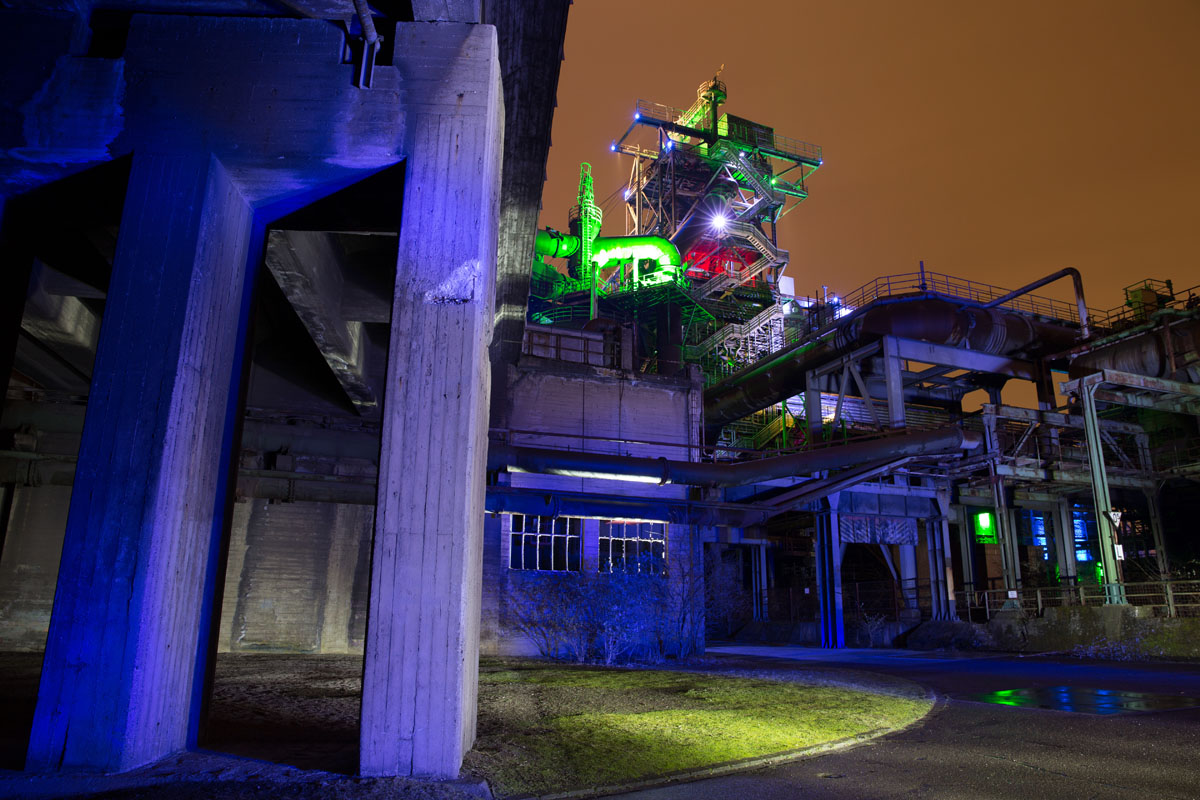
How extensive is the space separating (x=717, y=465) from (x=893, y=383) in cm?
825

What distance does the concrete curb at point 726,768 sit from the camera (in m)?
4.53

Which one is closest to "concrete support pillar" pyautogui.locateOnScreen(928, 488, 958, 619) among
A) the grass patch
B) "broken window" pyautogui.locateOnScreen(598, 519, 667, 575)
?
"broken window" pyautogui.locateOnScreen(598, 519, 667, 575)

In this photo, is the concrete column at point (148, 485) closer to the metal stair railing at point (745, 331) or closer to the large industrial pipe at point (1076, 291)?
the large industrial pipe at point (1076, 291)

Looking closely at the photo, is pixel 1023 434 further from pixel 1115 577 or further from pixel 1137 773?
pixel 1137 773

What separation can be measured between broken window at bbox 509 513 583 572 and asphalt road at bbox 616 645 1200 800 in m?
11.2

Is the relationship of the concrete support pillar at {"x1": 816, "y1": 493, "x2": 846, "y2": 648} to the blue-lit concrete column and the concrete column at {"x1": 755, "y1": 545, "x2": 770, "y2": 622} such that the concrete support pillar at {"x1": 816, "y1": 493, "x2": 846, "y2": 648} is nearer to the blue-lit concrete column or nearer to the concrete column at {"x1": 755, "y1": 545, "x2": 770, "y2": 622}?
the concrete column at {"x1": 755, "y1": 545, "x2": 770, "y2": 622}

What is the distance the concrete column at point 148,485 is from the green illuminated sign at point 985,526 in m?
28.5

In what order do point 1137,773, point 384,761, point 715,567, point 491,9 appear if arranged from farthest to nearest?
point 715,567
point 491,9
point 1137,773
point 384,761

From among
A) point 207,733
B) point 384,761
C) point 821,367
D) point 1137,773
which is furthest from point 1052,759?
point 821,367

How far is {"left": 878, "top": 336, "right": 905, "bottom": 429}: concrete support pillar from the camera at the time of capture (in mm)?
22031

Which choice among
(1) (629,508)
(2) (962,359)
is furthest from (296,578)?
(2) (962,359)

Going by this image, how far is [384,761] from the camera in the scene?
4.52 meters

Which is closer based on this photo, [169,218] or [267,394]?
[169,218]

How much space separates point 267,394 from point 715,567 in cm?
1404
